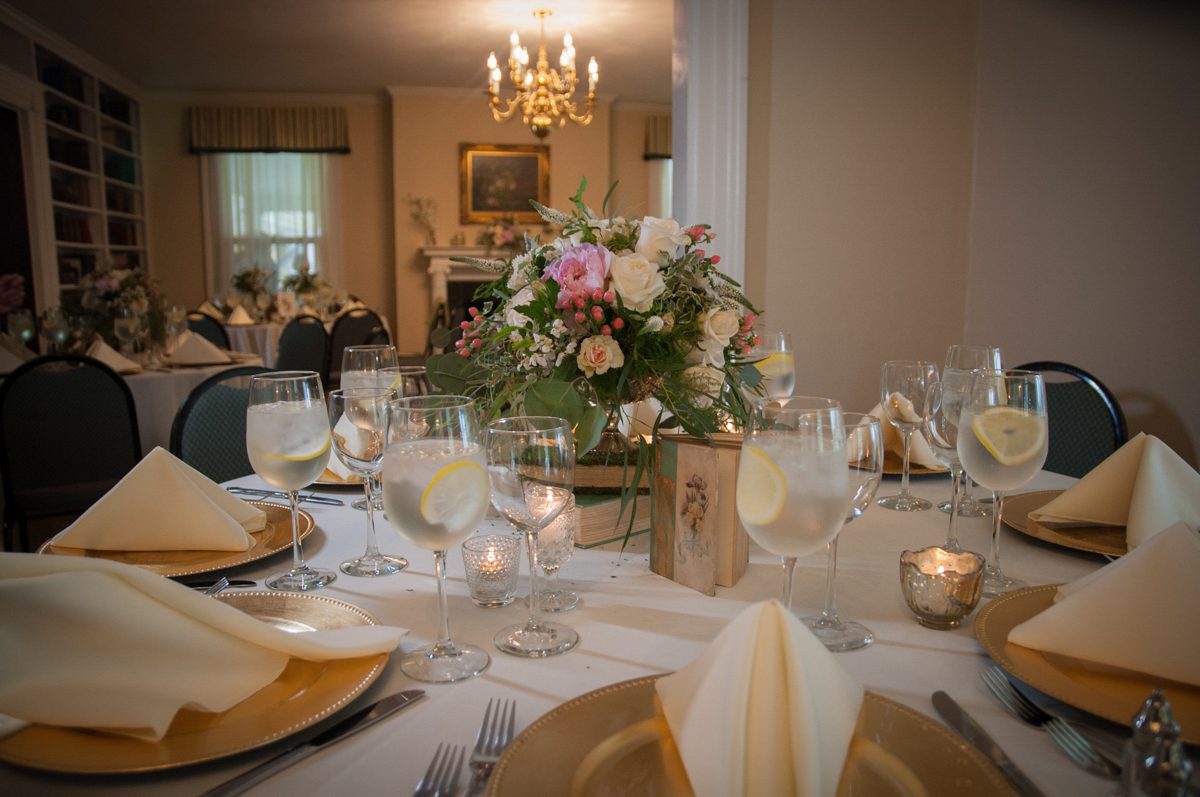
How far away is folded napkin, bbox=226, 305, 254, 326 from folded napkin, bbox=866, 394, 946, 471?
17.4ft

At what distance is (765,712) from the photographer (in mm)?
541

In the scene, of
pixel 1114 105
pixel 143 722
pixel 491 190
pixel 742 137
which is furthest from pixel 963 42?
pixel 491 190

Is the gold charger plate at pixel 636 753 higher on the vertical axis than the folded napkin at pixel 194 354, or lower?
lower

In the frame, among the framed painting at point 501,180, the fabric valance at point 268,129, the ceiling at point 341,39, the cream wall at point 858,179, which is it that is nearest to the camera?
the cream wall at point 858,179

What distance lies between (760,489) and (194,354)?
3611 mm

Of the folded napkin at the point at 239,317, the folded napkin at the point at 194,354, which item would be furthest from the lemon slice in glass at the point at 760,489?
the folded napkin at the point at 239,317

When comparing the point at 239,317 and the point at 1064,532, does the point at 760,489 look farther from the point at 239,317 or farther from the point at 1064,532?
the point at 239,317

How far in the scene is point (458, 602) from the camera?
915mm

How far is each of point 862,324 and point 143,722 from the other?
2291mm

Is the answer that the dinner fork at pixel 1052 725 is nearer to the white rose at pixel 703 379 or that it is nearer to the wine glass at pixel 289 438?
the white rose at pixel 703 379

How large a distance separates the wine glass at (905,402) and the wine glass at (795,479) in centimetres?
60

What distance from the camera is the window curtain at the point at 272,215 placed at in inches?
350

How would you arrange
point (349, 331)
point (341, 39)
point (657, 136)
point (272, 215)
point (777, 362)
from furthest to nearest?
point (657, 136) → point (272, 215) → point (341, 39) → point (349, 331) → point (777, 362)

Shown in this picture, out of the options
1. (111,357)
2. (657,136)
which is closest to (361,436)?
(111,357)
